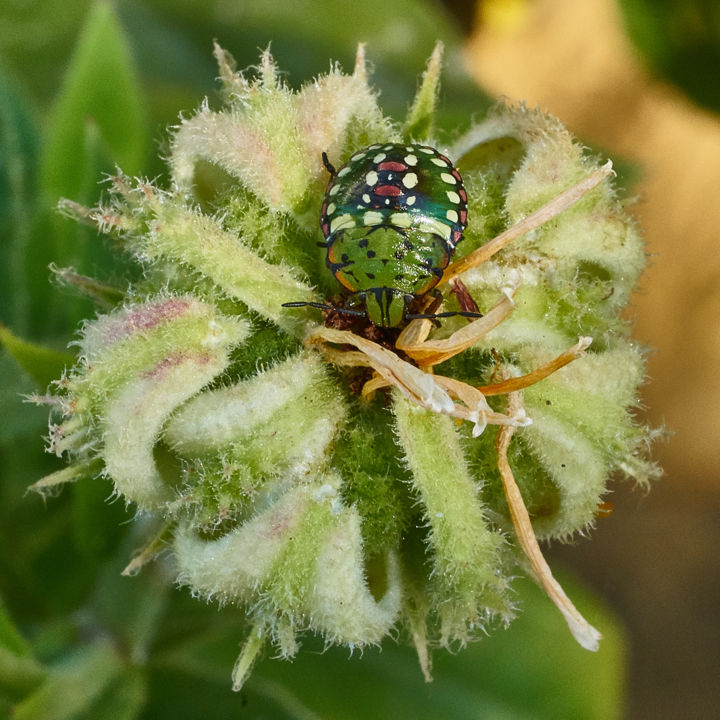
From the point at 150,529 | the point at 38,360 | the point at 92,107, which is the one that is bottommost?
the point at 150,529

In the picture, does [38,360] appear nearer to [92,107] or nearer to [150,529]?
[150,529]

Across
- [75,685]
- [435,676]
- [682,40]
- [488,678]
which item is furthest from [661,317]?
[75,685]

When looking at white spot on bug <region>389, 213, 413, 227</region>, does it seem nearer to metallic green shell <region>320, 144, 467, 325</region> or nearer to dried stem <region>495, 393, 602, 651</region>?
metallic green shell <region>320, 144, 467, 325</region>

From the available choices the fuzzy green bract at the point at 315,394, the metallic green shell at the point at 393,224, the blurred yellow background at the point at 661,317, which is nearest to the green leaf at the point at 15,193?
the fuzzy green bract at the point at 315,394

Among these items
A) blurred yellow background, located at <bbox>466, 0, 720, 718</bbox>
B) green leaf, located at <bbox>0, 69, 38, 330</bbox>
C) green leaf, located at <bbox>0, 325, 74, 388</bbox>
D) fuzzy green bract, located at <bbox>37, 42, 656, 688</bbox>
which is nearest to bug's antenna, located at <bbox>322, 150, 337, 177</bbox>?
fuzzy green bract, located at <bbox>37, 42, 656, 688</bbox>

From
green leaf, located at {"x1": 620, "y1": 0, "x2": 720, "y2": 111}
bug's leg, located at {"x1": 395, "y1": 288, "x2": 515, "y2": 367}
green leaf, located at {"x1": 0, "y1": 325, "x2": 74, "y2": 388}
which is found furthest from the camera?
green leaf, located at {"x1": 620, "y1": 0, "x2": 720, "y2": 111}

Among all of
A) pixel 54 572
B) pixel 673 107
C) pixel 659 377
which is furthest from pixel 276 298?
pixel 673 107

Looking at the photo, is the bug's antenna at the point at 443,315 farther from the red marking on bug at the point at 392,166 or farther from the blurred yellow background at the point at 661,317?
the blurred yellow background at the point at 661,317
